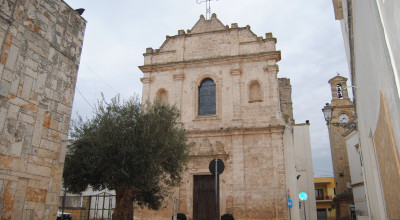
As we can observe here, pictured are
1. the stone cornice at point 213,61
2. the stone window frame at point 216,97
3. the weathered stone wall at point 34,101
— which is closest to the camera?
the weathered stone wall at point 34,101

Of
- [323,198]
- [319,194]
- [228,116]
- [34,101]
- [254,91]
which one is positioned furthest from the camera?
[319,194]

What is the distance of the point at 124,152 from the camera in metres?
9.41

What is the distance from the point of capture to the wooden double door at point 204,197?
15117mm

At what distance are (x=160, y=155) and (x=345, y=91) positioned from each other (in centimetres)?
2936

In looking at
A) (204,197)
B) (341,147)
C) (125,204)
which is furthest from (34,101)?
(341,147)

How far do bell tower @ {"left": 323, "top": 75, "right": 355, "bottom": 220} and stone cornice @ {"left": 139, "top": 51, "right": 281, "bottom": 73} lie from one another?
14070 mm

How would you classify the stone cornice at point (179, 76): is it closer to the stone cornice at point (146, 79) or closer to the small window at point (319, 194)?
the stone cornice at point (146, 79)

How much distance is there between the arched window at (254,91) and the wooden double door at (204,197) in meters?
4.87

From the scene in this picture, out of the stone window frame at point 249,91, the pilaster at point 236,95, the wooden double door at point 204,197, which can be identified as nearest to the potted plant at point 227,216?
the wooden double door at point 204,197

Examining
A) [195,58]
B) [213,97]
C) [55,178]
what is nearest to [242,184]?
[213,97]

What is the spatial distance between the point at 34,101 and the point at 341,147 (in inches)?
1240

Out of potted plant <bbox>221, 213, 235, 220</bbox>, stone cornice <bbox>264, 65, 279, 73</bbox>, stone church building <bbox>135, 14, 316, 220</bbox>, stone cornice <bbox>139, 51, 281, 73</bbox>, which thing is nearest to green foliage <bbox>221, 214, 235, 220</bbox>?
potted plant <bbox>221, 213, 235, 220</bbox>

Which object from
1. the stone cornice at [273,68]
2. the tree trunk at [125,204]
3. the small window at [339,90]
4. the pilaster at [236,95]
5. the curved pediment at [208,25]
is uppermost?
the small window at [339,90]

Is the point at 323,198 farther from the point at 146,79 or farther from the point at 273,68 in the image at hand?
the point at 146,79
